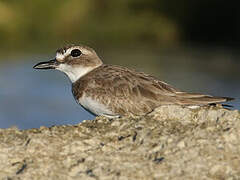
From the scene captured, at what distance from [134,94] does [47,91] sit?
15736 millimetres

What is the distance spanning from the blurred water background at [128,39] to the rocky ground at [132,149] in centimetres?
1733

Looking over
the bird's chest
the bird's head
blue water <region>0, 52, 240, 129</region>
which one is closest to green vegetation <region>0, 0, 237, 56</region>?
blue water <region>0, 52, 240, 129</region>

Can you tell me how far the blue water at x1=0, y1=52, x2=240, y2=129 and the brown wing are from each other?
→ 412 inches

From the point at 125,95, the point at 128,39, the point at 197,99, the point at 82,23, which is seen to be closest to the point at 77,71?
the point at 125,95

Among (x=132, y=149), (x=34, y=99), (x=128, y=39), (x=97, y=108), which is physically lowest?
(x=132, y=149)

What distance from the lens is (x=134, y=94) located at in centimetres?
977

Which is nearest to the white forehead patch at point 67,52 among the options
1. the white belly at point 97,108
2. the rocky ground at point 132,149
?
the white belly at point 97,108

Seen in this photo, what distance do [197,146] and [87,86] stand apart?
3.64m

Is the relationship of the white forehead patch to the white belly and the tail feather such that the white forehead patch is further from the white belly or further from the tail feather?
the tail feather

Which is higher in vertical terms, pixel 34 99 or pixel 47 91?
pixel 47 91

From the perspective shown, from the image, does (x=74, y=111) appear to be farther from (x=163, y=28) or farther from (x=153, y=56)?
(x=163, y=28)

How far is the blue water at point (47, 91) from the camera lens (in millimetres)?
21731

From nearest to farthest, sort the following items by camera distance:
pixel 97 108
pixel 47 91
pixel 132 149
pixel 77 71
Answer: pixel 132 149
pixel 97 108
pixel 77 71
pixel 47 91

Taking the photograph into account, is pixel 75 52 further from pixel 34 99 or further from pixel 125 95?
pixel 34 99
